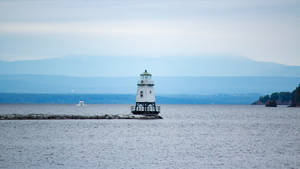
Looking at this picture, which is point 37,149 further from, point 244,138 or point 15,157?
point 244,138

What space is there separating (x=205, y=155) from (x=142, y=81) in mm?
42359

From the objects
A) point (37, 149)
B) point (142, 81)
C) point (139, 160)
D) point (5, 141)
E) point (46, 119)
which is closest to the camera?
point (139, 160)

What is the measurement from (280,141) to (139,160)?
23.4m

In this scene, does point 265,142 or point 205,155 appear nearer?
point 205,155

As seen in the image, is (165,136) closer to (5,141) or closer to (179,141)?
(179,141)

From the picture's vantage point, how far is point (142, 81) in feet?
291

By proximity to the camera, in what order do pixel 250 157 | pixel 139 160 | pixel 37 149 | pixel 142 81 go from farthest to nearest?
1. pixel 142 81
2. pixel 37 149
3. pixel 250 157
4. pixel 139 160

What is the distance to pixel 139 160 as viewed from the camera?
43.2 m

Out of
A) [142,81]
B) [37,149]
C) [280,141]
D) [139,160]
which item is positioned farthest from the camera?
[142,81]

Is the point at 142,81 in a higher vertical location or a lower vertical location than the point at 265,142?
higher

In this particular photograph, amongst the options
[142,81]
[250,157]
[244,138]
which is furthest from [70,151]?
[142,81]

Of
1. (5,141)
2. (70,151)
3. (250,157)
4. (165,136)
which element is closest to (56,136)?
(5,141)

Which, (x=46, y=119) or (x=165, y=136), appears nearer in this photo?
(x=165, y=136)

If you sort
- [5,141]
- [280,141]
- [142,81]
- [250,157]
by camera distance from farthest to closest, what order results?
[142,81], [280,141], [5,141], [250,157]
